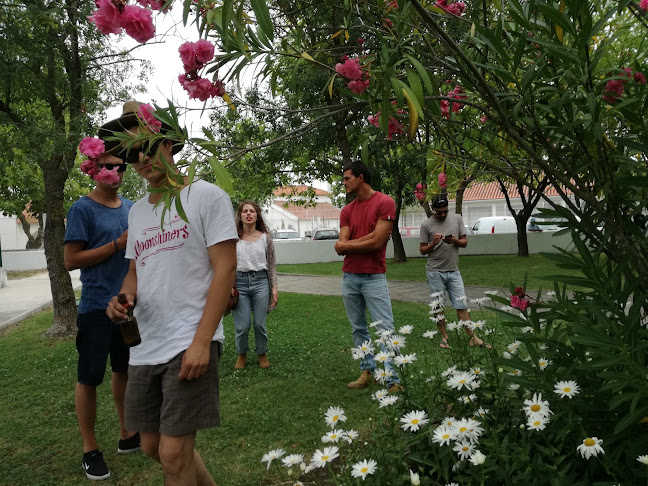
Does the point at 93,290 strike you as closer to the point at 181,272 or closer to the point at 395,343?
the point at 181,272

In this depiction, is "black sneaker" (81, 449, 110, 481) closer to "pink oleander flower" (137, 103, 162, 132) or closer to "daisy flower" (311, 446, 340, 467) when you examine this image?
"daisy flower" (311, 446, 340, 467)

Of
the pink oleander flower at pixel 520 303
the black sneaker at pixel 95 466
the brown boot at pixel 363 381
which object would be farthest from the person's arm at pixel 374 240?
the black sneaker at pixel 95 466

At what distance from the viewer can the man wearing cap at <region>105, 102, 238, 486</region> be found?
7.11ft

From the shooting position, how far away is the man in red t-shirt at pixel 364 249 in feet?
14.2

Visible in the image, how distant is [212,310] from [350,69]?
43.8 inches

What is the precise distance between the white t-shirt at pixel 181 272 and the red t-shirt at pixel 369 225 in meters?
2.23

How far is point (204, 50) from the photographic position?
166cm

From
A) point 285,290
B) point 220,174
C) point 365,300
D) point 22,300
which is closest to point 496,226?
point 285,290

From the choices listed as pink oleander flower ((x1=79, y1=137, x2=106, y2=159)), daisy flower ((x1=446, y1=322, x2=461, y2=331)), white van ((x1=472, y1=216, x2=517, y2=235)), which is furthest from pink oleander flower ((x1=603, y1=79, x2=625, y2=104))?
white van ((x1=472, y1=216, x2=517, y2=235))

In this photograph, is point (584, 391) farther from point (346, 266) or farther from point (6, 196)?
point (6, 196)

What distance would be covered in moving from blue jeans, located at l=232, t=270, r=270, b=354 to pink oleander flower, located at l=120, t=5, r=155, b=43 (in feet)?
14.2

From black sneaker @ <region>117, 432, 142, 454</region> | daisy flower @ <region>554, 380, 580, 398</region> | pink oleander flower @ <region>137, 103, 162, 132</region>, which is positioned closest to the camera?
pink oleander flower @ <region>137, 103, 162, 132</region>

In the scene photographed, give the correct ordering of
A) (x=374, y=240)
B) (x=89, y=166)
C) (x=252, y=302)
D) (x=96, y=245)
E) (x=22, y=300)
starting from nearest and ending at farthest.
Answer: (x=89, y=166) < (x=96, y=245) < (x=374, y=240) < (x=252, y=302) < (x=22, y=300)

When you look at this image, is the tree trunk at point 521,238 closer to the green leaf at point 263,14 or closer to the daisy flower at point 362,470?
the daisy flower at point 362,470
